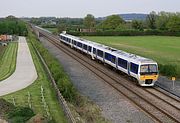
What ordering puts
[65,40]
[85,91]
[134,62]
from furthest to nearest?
[65,40]
[134,62]
[85,91]

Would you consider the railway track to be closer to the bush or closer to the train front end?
the train front end

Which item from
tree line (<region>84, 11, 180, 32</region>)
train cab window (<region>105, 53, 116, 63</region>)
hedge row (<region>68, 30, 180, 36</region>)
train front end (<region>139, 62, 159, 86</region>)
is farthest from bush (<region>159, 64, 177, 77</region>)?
tree line (<region>84, 11, 180, 32</region>)

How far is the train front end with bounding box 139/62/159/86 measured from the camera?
100 ft

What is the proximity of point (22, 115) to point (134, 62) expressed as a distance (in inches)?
548

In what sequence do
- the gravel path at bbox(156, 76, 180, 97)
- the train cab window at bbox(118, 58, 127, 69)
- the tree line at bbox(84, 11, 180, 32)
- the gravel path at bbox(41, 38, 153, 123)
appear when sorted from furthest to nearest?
the tree line at bbox(84, 11, 180, 32) < the train cab window at bbox(118, 58, 127, 69) < the gravel path at bbox(156, 76, 180, 97) < the gravel path at bbox(41, 38, 153, 123)

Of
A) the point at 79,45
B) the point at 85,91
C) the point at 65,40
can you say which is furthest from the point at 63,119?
the point at 65,40

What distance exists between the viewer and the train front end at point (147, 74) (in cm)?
3052

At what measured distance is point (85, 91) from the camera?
2970cm

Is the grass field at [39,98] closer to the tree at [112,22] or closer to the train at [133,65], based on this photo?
the train at [133,65]

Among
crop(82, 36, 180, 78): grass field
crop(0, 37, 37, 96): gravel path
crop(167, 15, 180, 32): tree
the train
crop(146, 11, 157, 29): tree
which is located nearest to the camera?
crop(0, 37, 37, 96): gravel path

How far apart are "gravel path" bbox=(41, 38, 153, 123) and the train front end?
2573 mm

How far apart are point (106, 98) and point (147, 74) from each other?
17.1 ft

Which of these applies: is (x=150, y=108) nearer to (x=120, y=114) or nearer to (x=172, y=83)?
(x=120, y=114)

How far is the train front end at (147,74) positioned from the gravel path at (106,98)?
257cm
